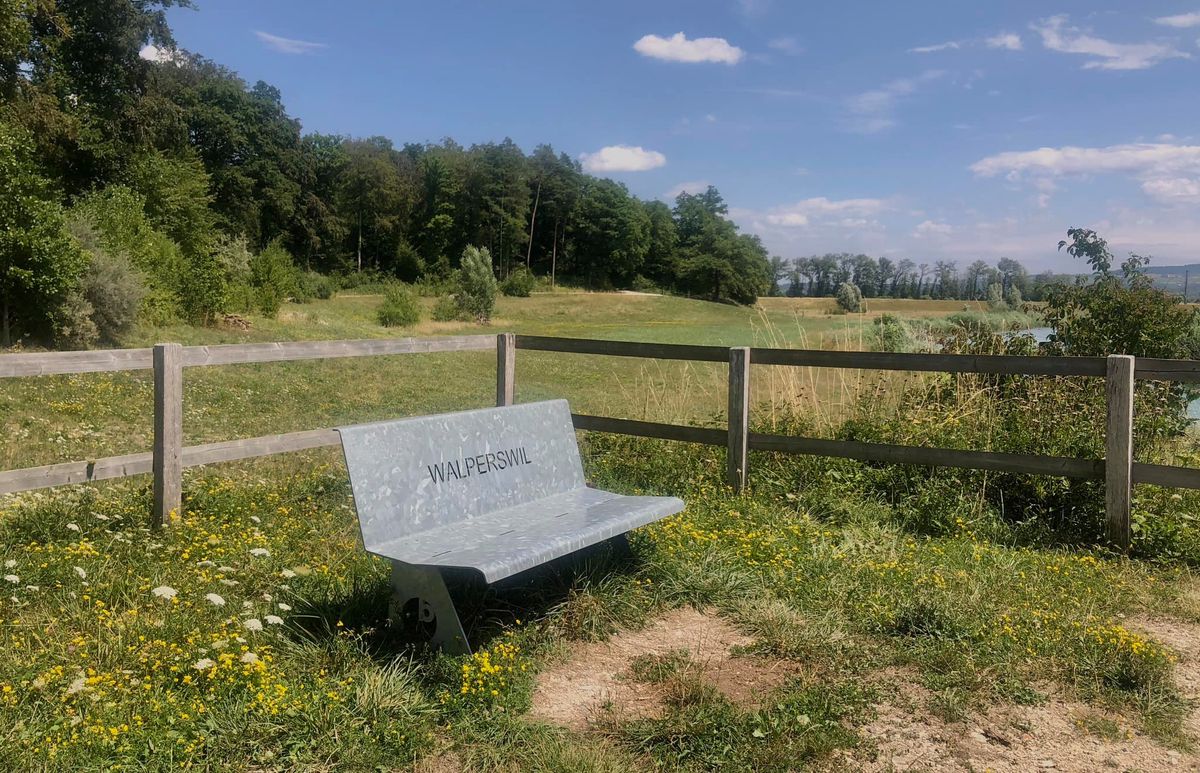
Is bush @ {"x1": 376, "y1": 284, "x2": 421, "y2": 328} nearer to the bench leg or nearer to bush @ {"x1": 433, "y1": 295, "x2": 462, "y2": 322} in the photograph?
bush @ {"x1": 433, "y1": 295, "x2": 462, "y2": 322}

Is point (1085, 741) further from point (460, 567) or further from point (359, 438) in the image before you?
point (359, 438)

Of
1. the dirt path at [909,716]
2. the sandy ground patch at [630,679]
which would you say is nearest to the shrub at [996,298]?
the dirt path at [909,716]

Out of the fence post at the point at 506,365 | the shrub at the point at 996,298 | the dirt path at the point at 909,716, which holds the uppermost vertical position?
the shrub at the point at 996,298

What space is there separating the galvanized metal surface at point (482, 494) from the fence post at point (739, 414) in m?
1.68

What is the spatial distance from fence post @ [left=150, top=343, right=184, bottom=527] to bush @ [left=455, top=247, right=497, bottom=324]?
110ft

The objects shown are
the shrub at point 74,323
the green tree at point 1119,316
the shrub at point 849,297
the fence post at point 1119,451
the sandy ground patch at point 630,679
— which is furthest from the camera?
the shrub at point 74,323

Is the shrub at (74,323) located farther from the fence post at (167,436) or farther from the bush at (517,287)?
the bush at (517,287)

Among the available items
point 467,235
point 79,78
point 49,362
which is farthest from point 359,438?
point 467,235

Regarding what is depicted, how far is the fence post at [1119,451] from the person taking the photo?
5.00 metres

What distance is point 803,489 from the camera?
6.05m

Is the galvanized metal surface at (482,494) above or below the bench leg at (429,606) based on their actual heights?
above

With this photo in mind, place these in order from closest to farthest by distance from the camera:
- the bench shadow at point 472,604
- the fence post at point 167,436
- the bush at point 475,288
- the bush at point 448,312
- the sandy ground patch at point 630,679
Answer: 1. the sandy ground patch at point 630,679
2. the bench shadow at point 472,604
3. the fence post at point 167,436
4. the bush at point 475,288
5. the bush at point 448,312

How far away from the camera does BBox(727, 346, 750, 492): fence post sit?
607 centimetres

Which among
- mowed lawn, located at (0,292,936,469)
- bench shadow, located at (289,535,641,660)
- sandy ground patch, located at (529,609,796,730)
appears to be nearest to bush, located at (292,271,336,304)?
mowed lawn, located at (0,292,936,469)
